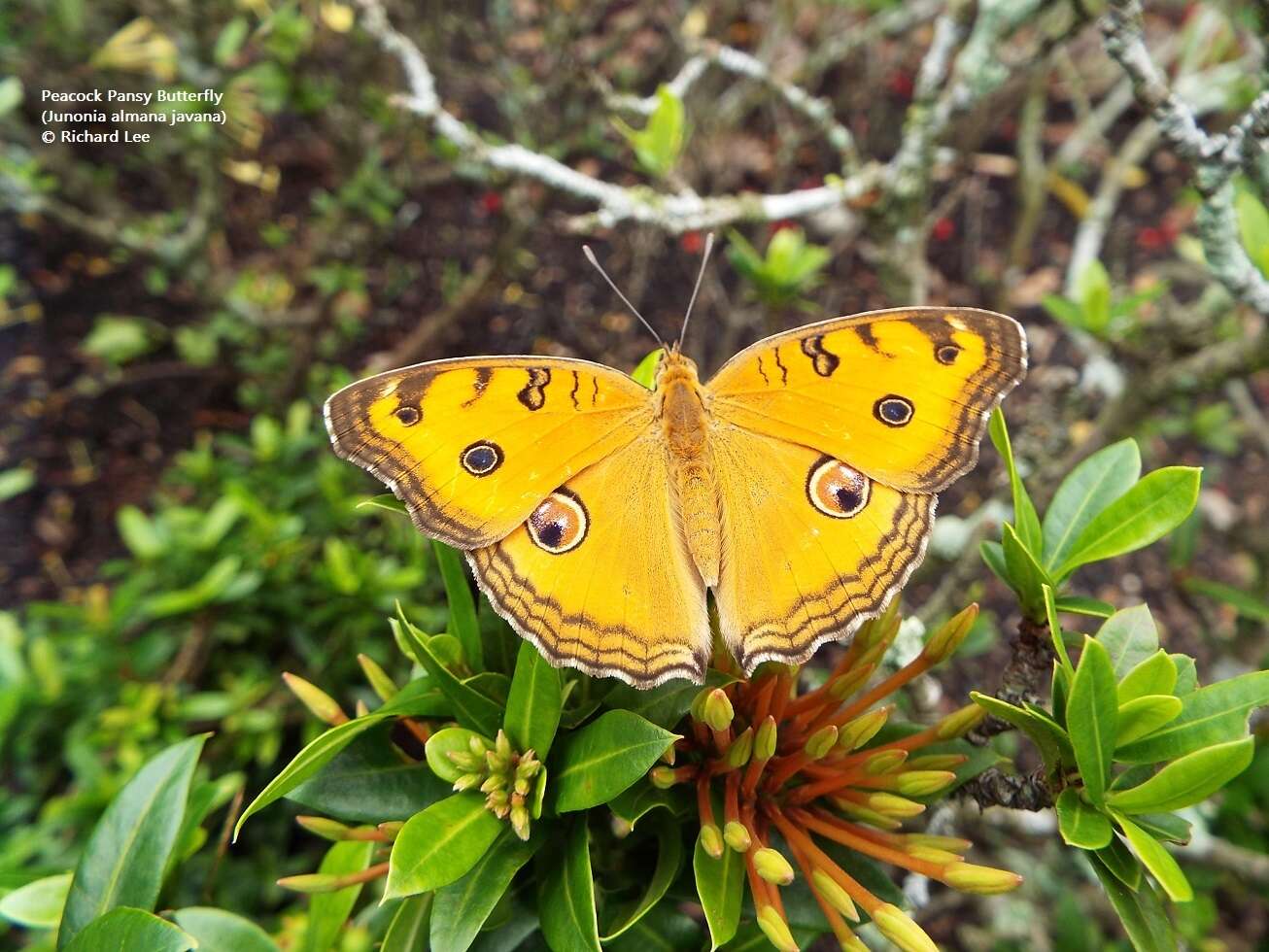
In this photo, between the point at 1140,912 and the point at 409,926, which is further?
the point at 409,926

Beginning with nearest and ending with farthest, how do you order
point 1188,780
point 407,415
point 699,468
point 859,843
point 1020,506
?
point 1188,780, point 859,843, point 1020,506, point 407,415, point 699,468

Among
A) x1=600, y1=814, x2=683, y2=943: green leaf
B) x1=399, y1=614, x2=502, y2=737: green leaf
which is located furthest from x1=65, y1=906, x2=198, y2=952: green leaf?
x1=600, y1=814, x2=683, y2=943: green leaf

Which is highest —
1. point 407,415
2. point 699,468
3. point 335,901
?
point 407,415

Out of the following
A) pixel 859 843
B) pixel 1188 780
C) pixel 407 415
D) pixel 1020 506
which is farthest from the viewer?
pixel 407 415

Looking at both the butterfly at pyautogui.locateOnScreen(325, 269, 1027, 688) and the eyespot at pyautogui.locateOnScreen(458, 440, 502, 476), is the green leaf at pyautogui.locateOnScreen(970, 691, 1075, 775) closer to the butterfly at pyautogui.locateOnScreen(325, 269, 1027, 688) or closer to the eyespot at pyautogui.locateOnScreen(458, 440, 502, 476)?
the butterfly at pyautogui.locateOnScreen(325, 269, 1027, 688)

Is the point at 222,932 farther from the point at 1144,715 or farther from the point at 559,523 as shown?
the point at 1144,715

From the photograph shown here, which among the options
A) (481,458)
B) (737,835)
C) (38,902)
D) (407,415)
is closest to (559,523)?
(481,458)

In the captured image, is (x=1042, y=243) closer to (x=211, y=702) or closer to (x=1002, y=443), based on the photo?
(x=1002, y=443)
